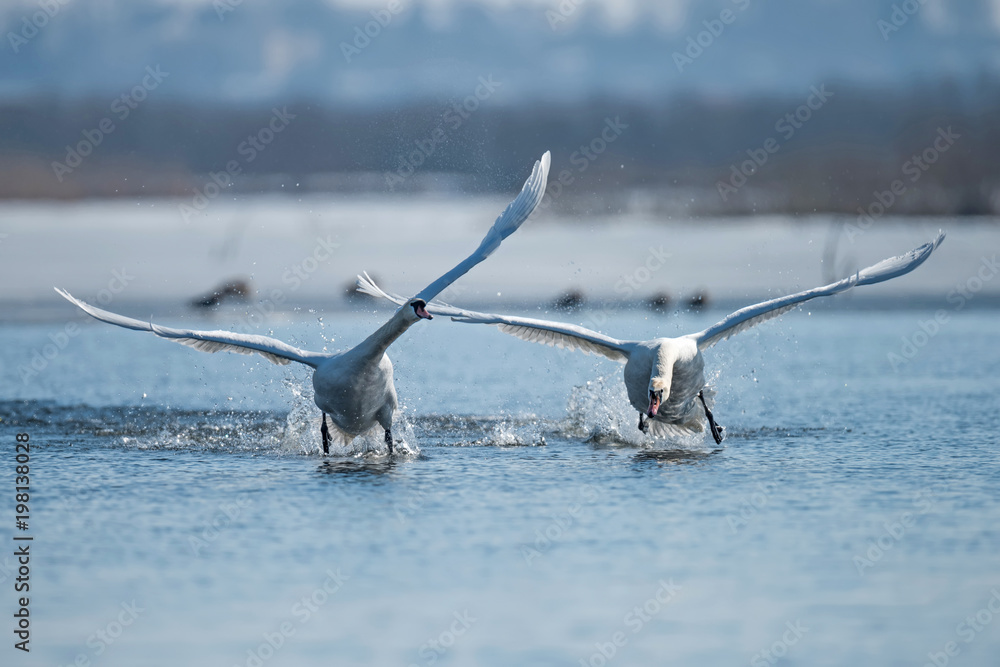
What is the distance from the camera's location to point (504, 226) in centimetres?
1378

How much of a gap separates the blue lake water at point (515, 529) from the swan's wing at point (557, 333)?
1.05 meters

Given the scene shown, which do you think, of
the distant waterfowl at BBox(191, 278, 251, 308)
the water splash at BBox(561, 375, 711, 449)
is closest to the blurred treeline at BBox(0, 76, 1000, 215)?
the distant waterfowl at BBox(191, 278, 251, 308)

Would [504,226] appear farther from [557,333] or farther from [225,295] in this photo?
[225,295]

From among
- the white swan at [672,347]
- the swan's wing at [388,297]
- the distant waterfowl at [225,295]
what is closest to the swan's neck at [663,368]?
the white swan at [672,347]

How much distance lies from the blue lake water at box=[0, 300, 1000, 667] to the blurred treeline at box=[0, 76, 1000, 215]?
80.0 ft

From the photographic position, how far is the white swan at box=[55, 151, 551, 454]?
13.7 meters

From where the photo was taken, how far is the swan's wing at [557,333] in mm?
15773

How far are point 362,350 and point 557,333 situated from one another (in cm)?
276

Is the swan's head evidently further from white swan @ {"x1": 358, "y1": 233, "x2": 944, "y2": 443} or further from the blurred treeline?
the blurred treeline

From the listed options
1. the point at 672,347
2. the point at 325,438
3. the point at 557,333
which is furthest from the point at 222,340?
the point at 672,347

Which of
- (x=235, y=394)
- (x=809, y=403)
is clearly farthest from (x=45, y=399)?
(x=809, y=403)

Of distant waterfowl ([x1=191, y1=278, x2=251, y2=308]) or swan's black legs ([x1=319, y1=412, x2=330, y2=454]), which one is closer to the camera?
swan's black legs ([x1=319, y1=412, x2=330, y2=454])

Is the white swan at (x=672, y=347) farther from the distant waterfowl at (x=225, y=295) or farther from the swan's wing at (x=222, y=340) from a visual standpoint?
the distant waterfowl at (x=225, y=295)

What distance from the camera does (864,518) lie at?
11891 millimetres
